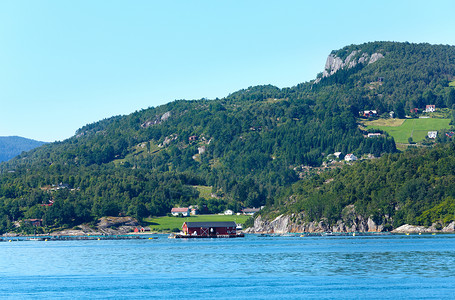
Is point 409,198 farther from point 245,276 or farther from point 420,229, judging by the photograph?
point 245,276

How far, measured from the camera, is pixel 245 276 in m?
80.3

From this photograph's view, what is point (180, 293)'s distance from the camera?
2697 inches

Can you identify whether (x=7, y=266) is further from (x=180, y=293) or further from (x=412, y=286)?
(x=412, y=286)

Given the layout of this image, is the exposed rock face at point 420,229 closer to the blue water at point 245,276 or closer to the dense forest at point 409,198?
the dense forest at point 409,198

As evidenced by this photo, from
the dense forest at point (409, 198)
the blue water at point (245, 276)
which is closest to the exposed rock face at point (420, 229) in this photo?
the dense forest at point (409, 198)

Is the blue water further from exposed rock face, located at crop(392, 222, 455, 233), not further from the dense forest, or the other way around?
the dense forest

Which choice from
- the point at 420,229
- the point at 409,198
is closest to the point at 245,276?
the point at 420,229

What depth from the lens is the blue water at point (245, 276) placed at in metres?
67.2

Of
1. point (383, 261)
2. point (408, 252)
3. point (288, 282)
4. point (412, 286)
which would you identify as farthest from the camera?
point (408, 252)

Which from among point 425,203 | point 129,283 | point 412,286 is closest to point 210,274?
point 129,283

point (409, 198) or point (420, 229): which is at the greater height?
point (409, 198)

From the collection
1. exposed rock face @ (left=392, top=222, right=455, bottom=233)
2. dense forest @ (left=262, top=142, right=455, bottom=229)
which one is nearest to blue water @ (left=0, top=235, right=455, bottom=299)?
exposed rock face @ (left=392, top=222, right=455, bottom=233)

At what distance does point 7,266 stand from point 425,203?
115 m

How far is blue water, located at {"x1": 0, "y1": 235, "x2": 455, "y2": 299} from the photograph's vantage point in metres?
67.2
